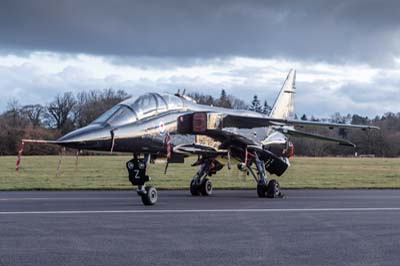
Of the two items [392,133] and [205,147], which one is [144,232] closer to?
[205,147]

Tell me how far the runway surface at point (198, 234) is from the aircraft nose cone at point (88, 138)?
1552 millimetres

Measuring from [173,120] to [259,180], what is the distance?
4.36 metres

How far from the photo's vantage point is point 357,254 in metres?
9.58

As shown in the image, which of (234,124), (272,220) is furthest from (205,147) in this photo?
(272,220)

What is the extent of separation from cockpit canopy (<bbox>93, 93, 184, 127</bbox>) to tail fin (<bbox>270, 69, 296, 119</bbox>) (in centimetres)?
838

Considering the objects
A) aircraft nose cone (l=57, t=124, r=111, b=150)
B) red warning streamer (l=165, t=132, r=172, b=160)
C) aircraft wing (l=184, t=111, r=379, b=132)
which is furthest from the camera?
aircraft wing (l=184, t=111, r=379, b=132)

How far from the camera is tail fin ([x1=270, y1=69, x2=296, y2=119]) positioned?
27.4 metres

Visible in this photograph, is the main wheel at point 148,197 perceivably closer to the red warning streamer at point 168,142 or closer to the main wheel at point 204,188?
the red warning streamer at point 168,142

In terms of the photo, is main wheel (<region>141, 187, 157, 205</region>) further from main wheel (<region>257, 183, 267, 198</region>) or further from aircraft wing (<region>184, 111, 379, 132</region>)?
main wheel (<region>257, 183, 267, 198</region>)

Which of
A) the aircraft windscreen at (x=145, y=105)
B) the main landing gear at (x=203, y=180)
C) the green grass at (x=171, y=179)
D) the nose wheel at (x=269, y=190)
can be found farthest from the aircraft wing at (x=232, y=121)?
the green grass at (x=171, y=179)

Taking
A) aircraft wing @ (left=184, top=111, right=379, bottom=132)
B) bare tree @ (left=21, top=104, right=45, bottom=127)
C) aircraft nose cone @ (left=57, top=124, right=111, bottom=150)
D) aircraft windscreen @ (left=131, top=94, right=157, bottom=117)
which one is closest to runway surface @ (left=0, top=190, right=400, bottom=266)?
aircraft nose cone @ (left=57, top=124, right=111, bottom=150)

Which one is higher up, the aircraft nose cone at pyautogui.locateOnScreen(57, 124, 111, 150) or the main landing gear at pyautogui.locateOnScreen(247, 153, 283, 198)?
the aircraft nose cone at pyautogui.locateOnScreen(57, 124, 111, 150)

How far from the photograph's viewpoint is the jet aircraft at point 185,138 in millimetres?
17188

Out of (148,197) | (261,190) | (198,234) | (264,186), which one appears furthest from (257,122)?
(198,234)
